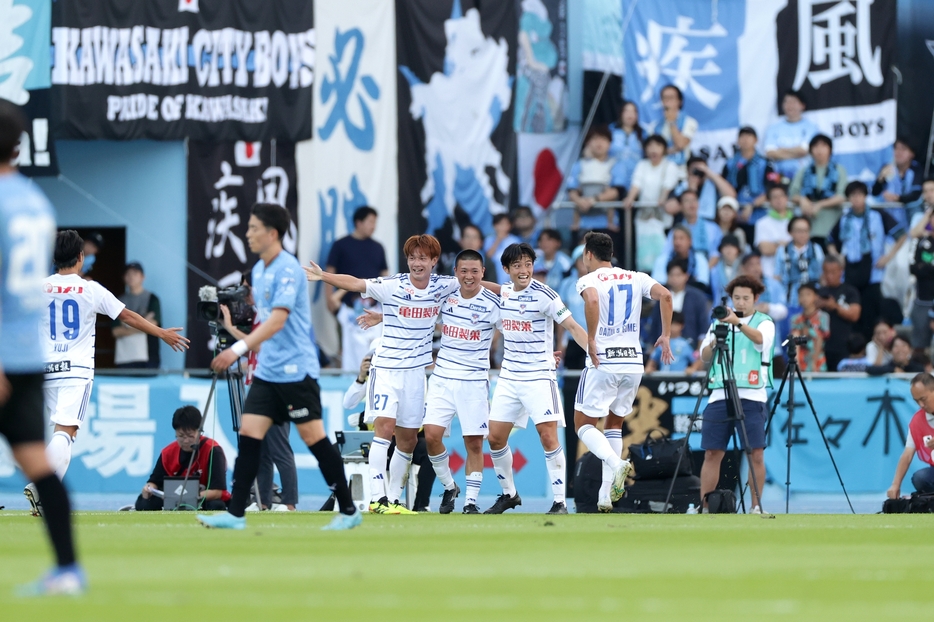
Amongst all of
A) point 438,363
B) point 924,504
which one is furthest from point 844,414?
point 438,363

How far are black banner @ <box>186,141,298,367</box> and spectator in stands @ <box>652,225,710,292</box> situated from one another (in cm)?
532

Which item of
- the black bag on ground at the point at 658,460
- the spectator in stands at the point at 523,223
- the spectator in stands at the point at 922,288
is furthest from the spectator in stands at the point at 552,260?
the black bag on ground at the point at 658,460

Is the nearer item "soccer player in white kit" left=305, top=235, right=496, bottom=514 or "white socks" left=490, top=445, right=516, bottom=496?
"soccer player in white kit" left=305, top=235, right=496, bottom=514

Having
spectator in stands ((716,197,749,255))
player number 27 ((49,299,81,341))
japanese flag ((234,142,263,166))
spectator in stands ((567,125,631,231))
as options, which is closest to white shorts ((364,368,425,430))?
player number 27 ((49,299,81,341))

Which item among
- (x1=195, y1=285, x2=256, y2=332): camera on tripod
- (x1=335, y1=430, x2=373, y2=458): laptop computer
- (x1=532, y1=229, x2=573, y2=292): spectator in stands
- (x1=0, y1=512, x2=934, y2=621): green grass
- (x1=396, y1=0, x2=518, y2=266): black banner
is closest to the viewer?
(x1=0, y1=512, x2=934, y2=621): green grass

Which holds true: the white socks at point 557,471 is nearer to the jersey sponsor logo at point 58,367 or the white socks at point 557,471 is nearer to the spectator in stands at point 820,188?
the jersey sponsor logo at point 58,367

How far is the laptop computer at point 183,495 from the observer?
14883 millimetres

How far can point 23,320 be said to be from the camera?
22.6 ft

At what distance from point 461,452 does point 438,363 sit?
4380 mm

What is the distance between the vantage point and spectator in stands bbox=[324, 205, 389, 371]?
2116 centimetres

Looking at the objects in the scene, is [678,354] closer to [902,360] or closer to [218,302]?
[902,360]

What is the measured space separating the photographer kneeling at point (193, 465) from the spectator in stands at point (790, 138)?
33.8 feet

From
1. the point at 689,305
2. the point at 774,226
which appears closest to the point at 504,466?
the point at 689,305

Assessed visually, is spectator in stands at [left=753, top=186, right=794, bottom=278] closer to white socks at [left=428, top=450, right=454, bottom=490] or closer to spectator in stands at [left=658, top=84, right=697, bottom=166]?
spectator in stands at [left=658, top=84, right=697, bottom=166]
